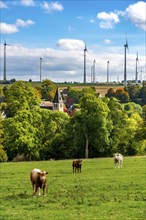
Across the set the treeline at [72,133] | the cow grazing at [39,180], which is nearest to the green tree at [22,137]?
the treeline at [72,133]

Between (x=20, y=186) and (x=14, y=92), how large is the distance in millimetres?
49865

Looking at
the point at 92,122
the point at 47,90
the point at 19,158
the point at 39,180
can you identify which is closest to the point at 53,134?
the point at 92,122

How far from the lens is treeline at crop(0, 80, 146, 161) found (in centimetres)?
6675

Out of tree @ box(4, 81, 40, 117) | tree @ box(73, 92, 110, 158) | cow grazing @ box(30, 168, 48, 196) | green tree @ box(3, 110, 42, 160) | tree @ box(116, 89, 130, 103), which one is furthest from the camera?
tree @ box(116, 89, 130, 103)

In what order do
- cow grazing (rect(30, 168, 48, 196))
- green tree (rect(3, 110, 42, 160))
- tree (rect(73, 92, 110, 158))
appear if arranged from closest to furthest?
cow grazing (rect(30, 168, 48, 196)), green tree (rect(3, 110, 42, 160)), tree (rect(73, 92, 110, 158))

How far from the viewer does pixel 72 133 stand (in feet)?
233

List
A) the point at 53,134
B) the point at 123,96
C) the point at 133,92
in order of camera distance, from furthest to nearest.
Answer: the point at 133,92 → the point at 123,96 → the point at 53,134

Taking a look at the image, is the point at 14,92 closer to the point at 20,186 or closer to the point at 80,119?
the point at 80,119

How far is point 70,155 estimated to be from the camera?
70.1m

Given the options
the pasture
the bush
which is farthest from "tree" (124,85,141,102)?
the pasture

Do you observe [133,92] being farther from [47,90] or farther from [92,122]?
[92,122]

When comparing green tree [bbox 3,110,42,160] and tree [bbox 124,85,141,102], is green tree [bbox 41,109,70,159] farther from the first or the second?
tree [bbox 124,85,141,102]

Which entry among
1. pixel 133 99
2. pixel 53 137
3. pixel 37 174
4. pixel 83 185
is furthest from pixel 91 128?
pixel 133 99

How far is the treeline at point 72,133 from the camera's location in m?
66.8
